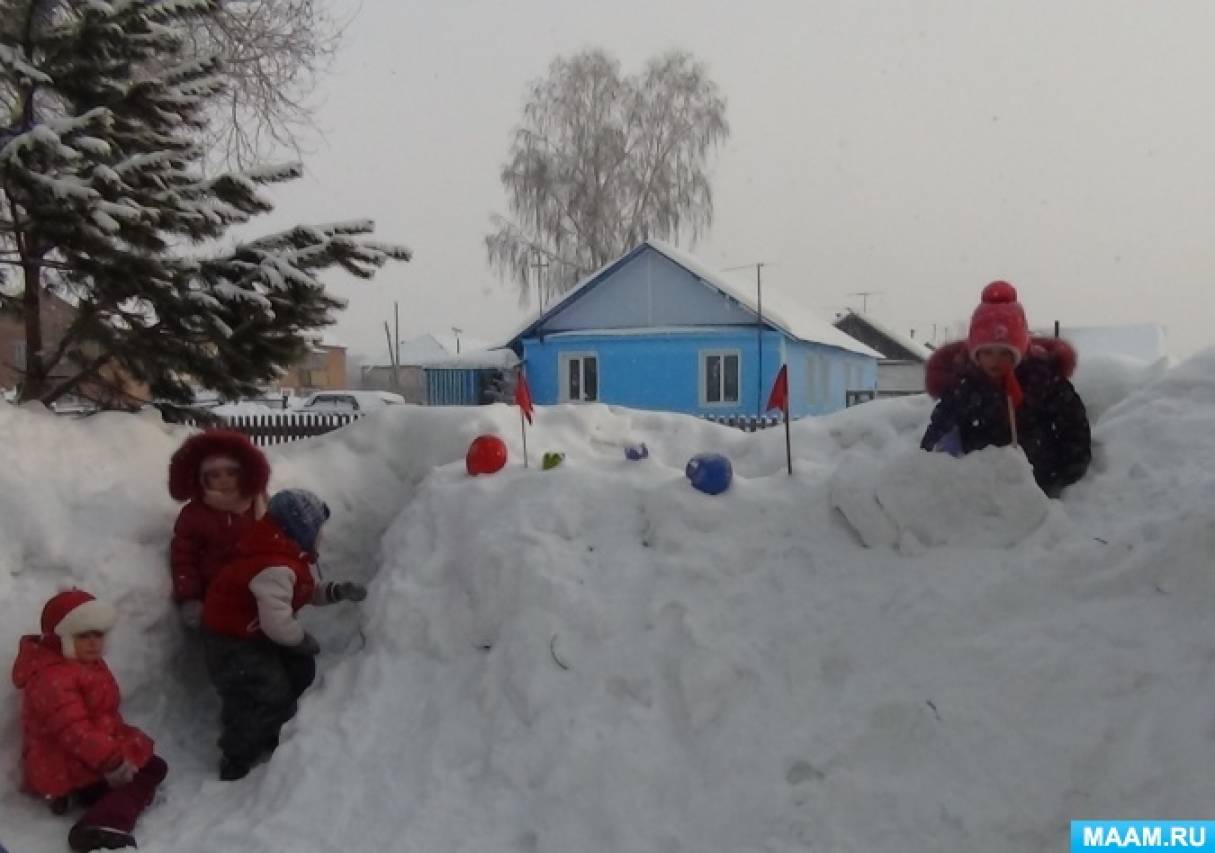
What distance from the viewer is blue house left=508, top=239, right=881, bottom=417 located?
72.3ft

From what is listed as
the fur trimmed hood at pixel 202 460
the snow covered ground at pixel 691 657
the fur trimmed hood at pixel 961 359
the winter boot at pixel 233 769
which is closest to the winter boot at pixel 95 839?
the snow covered ground at pixel 691 657

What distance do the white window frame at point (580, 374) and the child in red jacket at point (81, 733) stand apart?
62.6ft

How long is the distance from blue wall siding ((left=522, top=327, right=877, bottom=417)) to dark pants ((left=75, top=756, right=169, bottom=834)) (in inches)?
717

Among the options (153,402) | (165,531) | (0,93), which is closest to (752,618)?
(165,531)

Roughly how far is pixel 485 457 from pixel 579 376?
59.1 feet

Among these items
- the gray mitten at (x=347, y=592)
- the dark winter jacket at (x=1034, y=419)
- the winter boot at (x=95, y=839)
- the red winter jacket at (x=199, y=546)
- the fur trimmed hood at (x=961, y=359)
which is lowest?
the winter boot at (x=95, y=839)

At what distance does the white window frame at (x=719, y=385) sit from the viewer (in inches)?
870

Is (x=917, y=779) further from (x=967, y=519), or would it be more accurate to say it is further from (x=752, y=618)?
(x=967, y=519)

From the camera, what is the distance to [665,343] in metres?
22.5

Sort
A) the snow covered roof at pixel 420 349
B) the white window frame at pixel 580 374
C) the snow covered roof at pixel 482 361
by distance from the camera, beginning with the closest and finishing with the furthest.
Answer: the white window frame at pixel 580 374
the snow covered roof at pixel 482 361
the snow covered roof at pixel 420 349

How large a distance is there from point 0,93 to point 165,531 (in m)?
Result: 3.93

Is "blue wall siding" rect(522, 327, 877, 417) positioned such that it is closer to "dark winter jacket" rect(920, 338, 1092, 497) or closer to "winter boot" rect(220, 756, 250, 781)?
"dark winter jacket" rect(920, 338, 1092, 497)

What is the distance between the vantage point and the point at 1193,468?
4.19 meters

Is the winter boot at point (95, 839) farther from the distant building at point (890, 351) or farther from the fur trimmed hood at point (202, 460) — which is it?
the distant building at point (890, 351)
